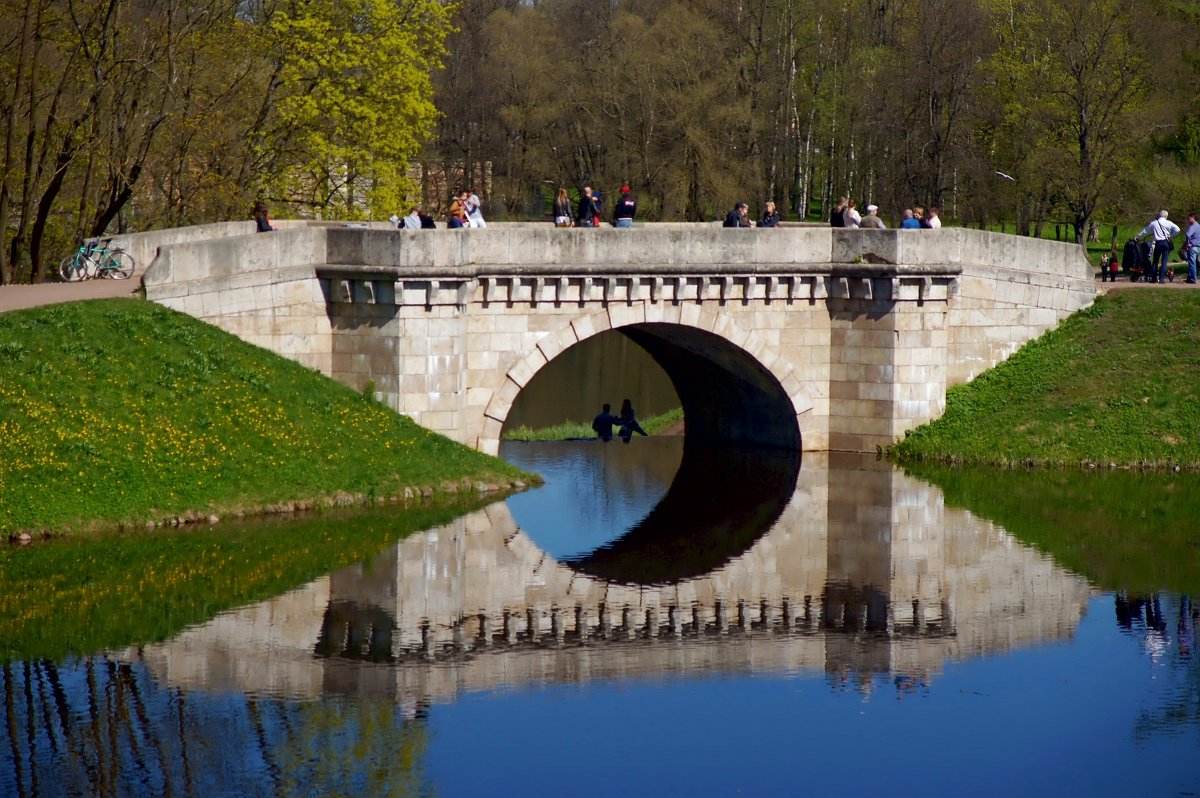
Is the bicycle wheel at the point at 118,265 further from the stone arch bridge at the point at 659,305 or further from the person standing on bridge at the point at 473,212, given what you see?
the person standing on bridge at the point at 473,212

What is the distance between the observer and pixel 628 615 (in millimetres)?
25609

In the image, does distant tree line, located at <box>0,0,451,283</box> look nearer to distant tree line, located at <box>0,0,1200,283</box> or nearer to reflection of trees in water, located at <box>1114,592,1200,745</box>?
distant tree line, located at <box>0,0,1200,283</box>

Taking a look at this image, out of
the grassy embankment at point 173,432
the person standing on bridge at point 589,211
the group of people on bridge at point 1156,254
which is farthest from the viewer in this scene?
the group of people on bridge at point 1156,254

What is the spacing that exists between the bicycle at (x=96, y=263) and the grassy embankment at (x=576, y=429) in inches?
406

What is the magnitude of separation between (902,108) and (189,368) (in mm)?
36989

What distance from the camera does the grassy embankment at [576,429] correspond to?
42.2 meters

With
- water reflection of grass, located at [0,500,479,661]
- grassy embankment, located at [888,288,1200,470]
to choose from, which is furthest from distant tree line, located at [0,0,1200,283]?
grassy embankment, located at [888,288,1200,470]

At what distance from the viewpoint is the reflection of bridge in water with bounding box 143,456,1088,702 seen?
2259cm

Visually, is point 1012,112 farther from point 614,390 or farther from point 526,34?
point 526,34

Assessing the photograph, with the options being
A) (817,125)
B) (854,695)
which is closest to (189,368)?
(854,695)

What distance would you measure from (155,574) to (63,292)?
889cm

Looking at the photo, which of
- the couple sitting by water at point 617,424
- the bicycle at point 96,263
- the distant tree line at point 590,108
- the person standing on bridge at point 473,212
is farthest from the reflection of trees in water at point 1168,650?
the distant tree line at point 590,108

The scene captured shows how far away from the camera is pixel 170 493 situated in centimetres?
2802

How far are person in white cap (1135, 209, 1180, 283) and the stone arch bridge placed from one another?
A: 9.10 feet
